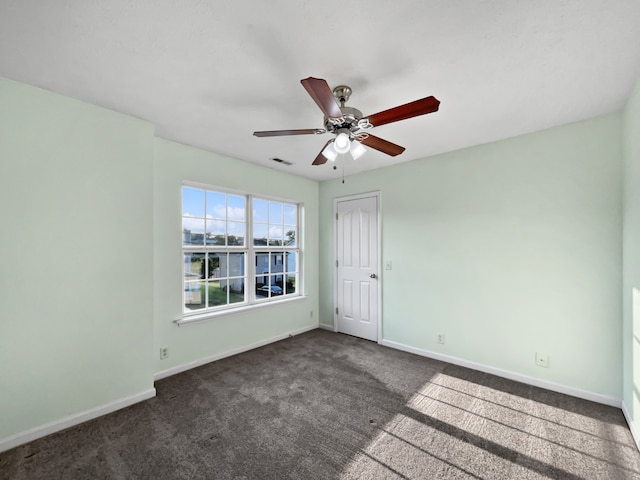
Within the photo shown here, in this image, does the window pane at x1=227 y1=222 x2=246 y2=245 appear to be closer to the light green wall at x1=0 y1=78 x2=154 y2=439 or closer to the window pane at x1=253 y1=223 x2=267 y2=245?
the window pane at x1=253 y1=223 x2=267 y2=245

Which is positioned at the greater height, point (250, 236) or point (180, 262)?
point (250, 236)

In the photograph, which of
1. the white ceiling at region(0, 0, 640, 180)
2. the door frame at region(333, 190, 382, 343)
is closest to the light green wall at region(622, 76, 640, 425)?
the white ceiling at region(0, 0, 640, 180)

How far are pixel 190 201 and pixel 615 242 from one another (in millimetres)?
4151

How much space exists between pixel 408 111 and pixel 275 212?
2.87m

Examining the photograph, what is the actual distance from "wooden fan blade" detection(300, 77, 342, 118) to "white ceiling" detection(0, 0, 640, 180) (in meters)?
0.30

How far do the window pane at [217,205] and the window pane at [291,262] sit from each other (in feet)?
4.10

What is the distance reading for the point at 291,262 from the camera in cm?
454

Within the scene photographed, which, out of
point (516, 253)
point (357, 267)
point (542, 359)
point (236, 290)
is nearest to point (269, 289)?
point (236, 290)

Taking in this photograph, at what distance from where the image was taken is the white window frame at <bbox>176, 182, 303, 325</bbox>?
10.7 feet

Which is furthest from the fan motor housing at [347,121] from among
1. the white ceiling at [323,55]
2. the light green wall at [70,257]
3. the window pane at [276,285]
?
the window pane at [276,285]

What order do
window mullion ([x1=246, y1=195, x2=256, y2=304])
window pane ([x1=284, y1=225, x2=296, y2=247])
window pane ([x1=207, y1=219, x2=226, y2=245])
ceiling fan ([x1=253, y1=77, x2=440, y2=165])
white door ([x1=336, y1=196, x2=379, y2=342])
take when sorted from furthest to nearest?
window pane ([x1=284, y1=225, x2=296, y2=247]), white door ([x1=336, y1=196, x2=379, y2=342]), window mullion ([x1=246, y1=195, x2=256, y2=304]), window pane ([x1=207, y1=219, x2=226, y2=245]), ceiling fan ([x1=253, y1=77, x2=440, y2=165])

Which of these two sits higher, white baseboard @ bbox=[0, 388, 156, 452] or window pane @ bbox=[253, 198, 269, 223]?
window pane @ bbox=[253, 198, 269, 223]

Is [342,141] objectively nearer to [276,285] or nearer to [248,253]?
[248,253]

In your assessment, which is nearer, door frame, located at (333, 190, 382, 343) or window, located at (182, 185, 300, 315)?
window, located at (182, 185, 300, 315)
